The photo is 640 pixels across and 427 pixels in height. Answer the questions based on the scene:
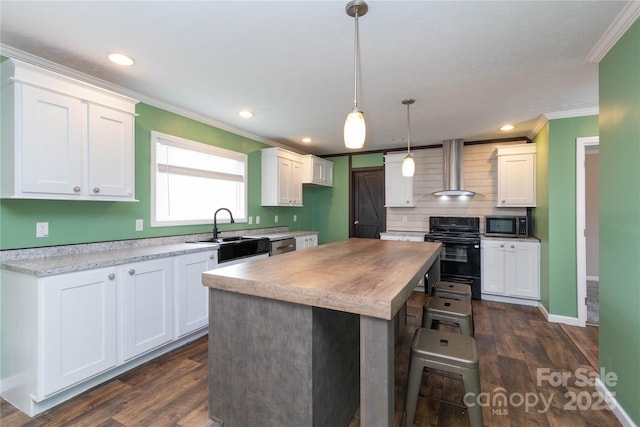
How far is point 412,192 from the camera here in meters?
5.00

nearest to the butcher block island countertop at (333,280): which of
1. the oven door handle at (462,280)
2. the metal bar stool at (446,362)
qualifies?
the metal bar stool at (446,362)

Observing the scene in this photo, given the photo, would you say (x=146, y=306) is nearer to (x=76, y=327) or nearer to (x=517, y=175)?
(x=76, y=327)

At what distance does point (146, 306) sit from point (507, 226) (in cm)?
468

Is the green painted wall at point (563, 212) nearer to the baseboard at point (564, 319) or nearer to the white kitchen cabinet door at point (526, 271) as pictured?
the baseboard at point (564, 319)

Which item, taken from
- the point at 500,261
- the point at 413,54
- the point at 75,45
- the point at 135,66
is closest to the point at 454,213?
the point at 500,261

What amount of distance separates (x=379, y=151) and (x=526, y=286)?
10.3 ft

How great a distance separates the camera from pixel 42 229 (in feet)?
7.20

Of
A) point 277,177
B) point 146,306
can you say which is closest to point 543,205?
point 277,177

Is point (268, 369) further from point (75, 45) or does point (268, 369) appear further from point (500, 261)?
point (500, 261)

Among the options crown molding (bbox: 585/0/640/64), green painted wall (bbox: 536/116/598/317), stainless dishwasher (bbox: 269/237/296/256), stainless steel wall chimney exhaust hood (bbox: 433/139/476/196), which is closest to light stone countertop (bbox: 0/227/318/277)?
stainless dishwasher (bbox: 269/237/296/256)

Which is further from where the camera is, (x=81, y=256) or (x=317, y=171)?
(x=317, y=171)

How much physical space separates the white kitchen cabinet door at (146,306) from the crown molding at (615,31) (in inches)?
139

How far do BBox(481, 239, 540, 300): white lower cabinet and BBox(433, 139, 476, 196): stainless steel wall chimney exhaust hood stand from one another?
2.90 feet

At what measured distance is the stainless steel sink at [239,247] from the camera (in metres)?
3.07
